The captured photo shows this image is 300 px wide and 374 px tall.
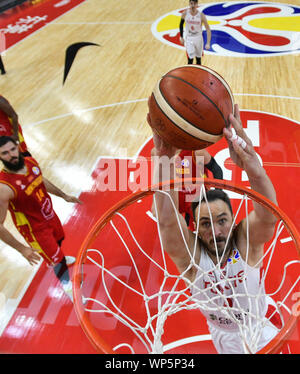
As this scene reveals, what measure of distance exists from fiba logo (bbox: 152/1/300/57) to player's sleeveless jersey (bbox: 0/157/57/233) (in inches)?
206

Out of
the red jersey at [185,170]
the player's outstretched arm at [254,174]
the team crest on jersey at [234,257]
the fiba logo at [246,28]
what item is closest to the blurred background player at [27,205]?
the red jersey at [185,170]

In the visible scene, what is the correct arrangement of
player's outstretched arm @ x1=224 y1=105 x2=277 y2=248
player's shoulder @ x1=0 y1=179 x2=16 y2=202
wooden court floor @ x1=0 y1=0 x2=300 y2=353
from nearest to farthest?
player's outstretched arm @ x1=224 y1=105 x2=277 y2=248
player's shoulder @ x1=0 y1=179 x2=16 y2=202
wooden court floor @ x1=0 y1=0 x2=300 y2=353

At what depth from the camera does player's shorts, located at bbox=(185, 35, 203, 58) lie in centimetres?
503

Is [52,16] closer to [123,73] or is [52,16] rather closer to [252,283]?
[123,73]

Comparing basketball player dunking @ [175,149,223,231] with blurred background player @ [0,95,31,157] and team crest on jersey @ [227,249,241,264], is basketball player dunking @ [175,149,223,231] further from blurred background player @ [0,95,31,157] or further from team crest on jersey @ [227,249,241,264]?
blurred background player @ [0,95,31,157]

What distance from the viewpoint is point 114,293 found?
2594 millimetres

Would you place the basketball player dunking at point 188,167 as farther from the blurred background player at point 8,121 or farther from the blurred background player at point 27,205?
the blurred background player at point 8,121

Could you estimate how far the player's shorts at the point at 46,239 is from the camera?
91.6 inches

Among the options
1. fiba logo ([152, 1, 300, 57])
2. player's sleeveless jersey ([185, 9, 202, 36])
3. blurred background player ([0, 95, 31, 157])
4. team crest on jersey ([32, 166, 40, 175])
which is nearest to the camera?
team crest on jersey ([32, 166, 40, 175])

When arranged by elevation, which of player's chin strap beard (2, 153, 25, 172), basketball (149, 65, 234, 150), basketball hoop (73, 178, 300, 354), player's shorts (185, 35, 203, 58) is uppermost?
basketball (149, 65, 234, 150)

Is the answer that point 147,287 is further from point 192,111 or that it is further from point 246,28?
point 246,28

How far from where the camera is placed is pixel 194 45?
5.08m

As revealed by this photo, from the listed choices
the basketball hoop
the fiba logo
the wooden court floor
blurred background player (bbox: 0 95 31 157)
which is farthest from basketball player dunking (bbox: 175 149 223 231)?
the fiba logo

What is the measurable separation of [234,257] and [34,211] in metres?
1.36
